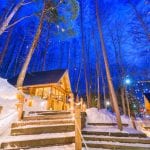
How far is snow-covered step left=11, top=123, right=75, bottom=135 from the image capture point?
24.4 ft

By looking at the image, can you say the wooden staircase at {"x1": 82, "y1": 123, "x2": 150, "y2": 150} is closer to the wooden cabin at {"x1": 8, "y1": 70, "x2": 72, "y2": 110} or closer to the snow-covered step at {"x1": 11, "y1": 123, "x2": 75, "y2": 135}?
the snow-covered step at {"x1": 11, "y1": 123, "x2": 75, "y2": 135}

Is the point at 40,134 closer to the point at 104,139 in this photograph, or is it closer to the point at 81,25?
the point at 104,139

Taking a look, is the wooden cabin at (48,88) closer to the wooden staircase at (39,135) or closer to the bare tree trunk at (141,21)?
the bare tree trunk at (141,21)

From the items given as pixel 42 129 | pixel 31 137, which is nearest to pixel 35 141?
pixel 31 137

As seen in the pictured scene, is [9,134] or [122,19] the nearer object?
[9,134]

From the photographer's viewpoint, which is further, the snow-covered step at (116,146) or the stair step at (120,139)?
the stair step at (120,139)

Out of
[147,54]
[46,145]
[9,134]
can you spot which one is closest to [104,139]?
[46,145]

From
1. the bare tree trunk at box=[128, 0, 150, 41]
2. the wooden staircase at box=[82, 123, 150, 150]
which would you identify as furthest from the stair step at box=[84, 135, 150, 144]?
the bare tree trunk at box=[128, 0, 150, 41]

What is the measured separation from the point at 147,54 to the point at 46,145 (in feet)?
38.8

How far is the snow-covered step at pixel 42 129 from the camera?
24.4ft

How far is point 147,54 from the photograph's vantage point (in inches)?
576

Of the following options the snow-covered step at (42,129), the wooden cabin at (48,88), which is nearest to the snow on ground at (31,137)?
the snow-covered step at (42,129)

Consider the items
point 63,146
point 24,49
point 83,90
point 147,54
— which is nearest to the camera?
point 63,146

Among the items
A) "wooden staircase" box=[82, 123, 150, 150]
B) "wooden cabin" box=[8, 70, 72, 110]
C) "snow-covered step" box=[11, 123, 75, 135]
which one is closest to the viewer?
"wooden staircase" box=[82, 123, 150, 150]
